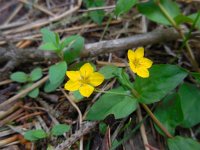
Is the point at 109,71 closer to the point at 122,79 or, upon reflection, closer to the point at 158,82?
the point at 122,79

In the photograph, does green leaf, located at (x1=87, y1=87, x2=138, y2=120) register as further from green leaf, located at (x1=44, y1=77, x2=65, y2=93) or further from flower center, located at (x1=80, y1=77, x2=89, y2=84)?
green leaf, located at (x1=44, y1=77, x2=65, y2=93)

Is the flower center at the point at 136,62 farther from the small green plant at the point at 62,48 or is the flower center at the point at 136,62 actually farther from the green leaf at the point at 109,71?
the small green plant at the point at 62,48

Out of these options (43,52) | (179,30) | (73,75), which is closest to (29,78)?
(43,52)

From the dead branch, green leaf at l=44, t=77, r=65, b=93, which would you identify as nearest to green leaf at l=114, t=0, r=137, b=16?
the dead branch

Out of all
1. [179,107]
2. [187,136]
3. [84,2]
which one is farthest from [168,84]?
[84,2]

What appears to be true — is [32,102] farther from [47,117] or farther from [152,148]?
[152,148]

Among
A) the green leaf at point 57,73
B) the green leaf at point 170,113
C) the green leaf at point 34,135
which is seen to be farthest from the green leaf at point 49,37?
the green leaf at point 170,113
